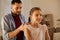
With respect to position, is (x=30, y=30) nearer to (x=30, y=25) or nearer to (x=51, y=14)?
(x=30, y=25)

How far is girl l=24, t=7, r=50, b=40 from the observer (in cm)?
117

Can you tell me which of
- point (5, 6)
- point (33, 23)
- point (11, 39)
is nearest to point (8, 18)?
point (11, 39)

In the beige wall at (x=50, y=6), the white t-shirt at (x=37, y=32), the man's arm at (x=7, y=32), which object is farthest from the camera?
the beige wall at (x=50, y=6)

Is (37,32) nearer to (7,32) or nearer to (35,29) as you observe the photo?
(35,29)

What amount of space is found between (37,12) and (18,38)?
0.35 m

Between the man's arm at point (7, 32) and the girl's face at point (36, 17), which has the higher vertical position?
the girl's face at point (36, 17)

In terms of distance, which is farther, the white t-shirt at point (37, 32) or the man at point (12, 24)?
the man at point (12, 24)

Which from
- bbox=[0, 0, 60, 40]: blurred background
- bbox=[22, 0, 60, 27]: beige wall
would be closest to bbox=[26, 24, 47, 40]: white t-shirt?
bbox=[0, 0, 60, 40]: blurred background

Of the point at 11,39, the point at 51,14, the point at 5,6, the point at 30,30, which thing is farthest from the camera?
the point at 51,14

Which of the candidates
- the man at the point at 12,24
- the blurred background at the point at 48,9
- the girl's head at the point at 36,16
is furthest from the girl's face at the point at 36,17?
the blurred background at the point at 48,9

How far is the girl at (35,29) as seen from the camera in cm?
117

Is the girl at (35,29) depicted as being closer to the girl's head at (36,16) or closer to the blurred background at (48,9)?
the girl's head at (36,16)

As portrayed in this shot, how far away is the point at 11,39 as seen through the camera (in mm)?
1368

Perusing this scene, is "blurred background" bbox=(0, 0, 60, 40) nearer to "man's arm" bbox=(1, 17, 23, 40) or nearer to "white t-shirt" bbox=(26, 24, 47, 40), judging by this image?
"man's arm" bbox=(1, 17, 23, 40)
